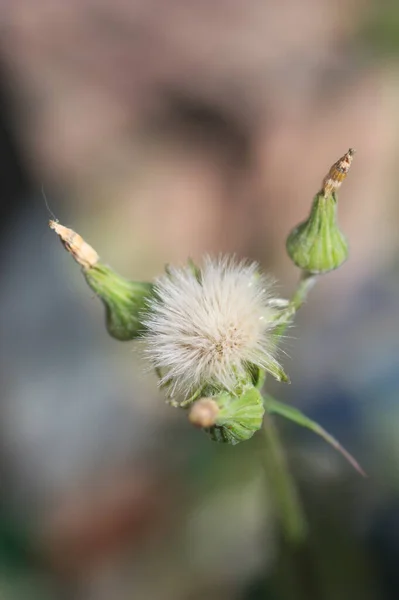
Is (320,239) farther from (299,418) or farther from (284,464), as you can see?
(284,464)

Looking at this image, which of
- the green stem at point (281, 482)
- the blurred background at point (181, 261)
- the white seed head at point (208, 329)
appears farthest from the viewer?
the blurred background at point (181, 261)

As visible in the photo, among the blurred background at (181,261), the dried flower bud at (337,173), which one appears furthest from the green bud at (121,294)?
the blurred background at (181,261)

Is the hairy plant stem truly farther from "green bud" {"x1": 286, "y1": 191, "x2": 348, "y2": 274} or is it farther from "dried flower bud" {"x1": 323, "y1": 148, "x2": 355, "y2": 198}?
"dried flower bud" {"x1": 323, "y1": 148, "x2": 355, "y2": 198}

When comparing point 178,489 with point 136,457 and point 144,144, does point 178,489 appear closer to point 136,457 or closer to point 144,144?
point 136,457

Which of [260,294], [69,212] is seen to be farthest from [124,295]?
[69,212]

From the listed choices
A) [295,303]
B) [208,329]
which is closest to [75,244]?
[208,329]

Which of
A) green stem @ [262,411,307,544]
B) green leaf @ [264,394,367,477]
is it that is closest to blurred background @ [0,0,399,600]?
green stem @ [262,411,307,544]

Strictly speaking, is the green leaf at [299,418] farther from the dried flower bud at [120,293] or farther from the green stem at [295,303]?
the dried flower bud at [120,293]
